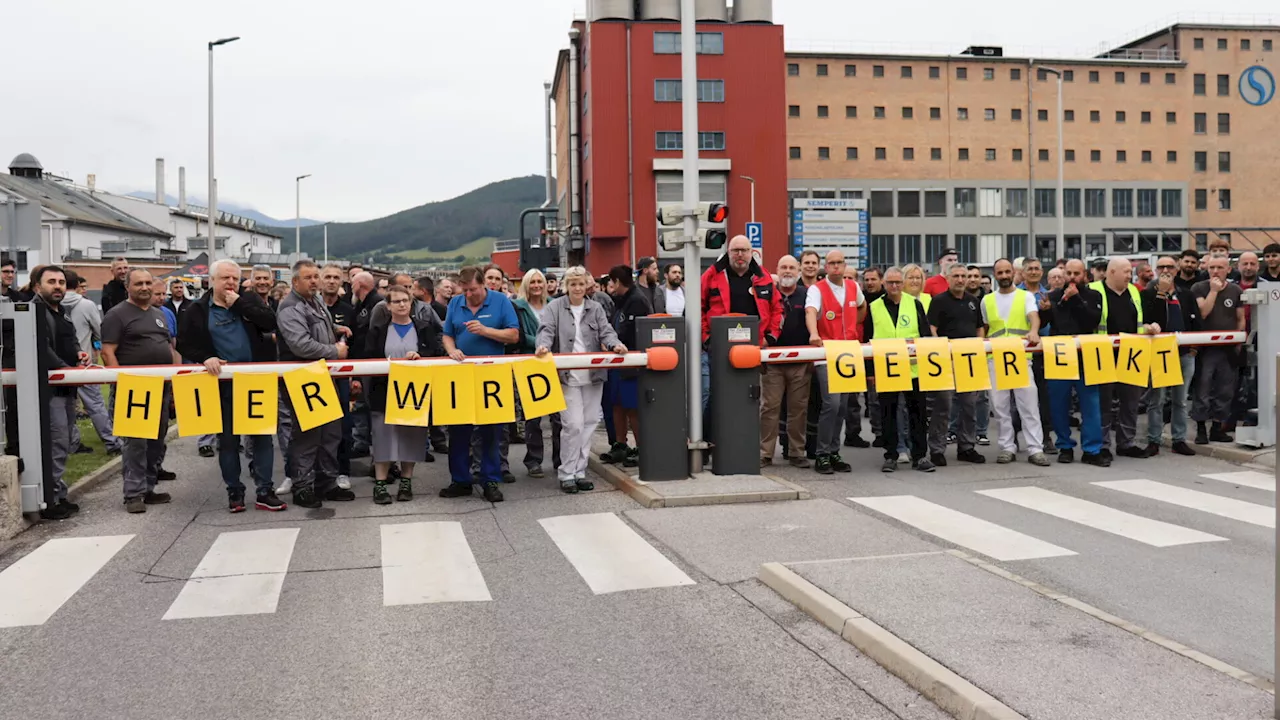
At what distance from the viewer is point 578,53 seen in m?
78.2

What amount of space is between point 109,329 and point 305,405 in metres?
1.98

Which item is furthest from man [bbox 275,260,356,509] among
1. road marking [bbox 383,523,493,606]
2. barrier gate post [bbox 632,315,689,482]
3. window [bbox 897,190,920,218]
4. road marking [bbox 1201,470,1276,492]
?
window [bbox 897,190,920,218]

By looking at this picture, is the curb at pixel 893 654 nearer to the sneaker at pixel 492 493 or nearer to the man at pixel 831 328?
the sneaker at pixel 492 493

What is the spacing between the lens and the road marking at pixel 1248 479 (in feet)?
35.4

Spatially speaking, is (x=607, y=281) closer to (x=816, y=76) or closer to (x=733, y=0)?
(x=733, y=0)

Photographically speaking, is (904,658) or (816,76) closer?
(904,658)

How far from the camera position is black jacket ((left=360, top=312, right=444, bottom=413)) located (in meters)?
10.7

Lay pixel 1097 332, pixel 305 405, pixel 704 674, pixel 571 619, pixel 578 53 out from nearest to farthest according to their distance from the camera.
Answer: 1. pixel 704 674
2. pixel 571 619
3. pixel 305 405
4. pixel 1097 332
5. pixel 578 53

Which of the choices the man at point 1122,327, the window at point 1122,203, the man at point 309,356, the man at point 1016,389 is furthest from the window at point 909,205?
the man at point 309,356

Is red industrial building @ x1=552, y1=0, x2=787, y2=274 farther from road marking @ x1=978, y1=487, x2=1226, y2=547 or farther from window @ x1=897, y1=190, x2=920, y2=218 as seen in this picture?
road marking @ x1=978, y1=487, x2=1226, y2=547

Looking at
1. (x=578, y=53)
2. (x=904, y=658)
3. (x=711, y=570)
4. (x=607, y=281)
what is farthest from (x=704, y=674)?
(x=578, y=53)

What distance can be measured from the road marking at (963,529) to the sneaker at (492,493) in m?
3.17

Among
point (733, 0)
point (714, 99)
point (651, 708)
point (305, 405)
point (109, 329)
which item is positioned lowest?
point (651, 708)

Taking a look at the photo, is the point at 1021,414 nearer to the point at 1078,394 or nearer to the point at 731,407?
the point at 1078,394
